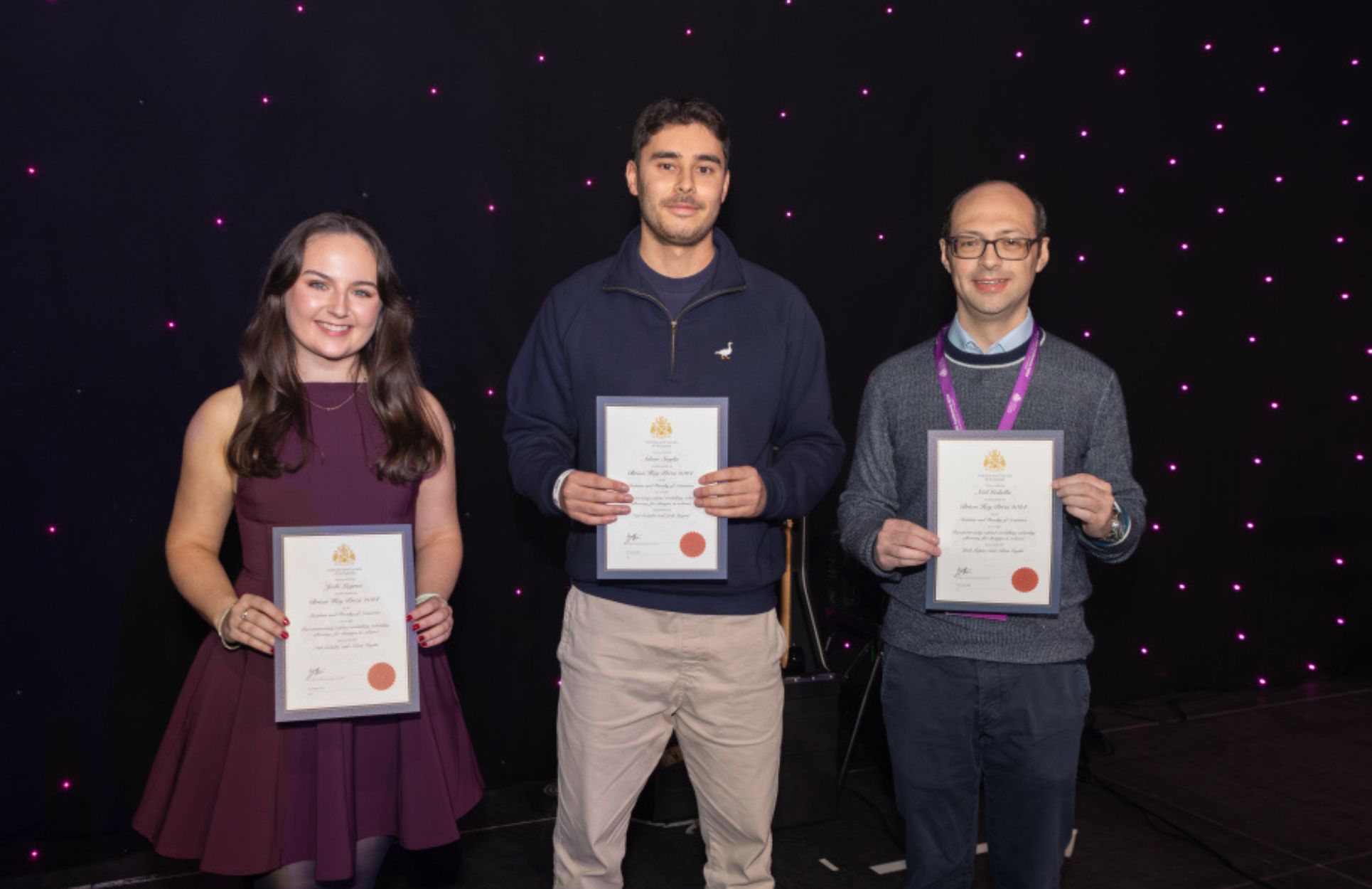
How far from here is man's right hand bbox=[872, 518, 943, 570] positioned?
1.97 meters

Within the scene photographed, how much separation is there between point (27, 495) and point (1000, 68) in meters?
3.75

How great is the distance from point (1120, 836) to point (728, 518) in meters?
2.08

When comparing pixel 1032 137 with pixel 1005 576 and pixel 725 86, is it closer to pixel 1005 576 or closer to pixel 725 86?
pixel 725 86

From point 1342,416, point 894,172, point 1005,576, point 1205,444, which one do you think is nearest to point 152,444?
point 1005,576

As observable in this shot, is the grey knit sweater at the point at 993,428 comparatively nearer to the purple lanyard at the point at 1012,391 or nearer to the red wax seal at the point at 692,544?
the purple lanyard at the point at 1012,391

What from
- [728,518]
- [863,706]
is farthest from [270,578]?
[863,706]

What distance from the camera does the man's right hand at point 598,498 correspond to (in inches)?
79.0

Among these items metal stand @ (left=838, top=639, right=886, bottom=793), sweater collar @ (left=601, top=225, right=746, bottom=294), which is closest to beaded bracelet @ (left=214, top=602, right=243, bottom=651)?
sweater collar @ (left=601, top=225, right=746, bottom=294)

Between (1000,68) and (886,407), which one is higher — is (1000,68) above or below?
above

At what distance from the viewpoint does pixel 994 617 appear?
79.9 inches

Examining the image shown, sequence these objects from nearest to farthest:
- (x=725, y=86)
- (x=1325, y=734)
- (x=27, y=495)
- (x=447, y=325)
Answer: (x=27, y=495), (x=447, y=325), (x=725, y=86), (x=1325, y=734)

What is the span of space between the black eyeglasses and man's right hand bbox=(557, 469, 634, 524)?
0.83 meters

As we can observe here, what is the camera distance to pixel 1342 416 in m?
4.96

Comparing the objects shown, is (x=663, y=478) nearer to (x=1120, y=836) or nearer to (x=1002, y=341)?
(x=1002, y=341)
